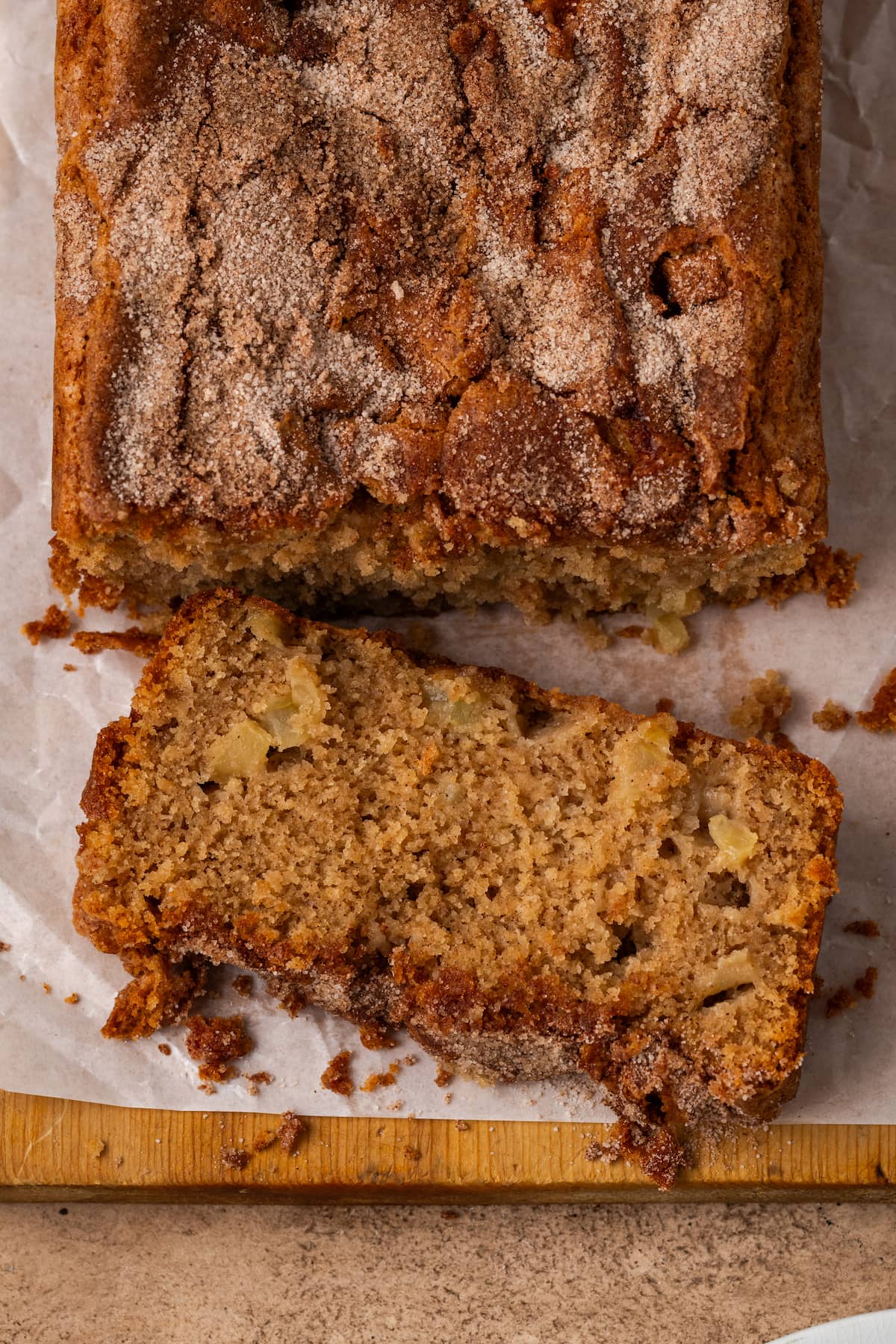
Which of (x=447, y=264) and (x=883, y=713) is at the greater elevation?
(x=447, y=264)

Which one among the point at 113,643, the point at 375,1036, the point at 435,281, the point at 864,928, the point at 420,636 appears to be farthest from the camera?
the point at 420,636

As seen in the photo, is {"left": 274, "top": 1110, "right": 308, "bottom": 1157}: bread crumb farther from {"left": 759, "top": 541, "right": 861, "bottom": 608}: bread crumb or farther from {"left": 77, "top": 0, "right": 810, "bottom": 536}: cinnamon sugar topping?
{"left": 759, "top": 541, "right": 861, "bottom": 608}: bread crumb

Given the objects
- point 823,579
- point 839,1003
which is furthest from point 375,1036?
point 823,579

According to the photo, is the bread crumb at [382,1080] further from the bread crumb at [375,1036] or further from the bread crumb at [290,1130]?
the bread crumb at [290,1130]

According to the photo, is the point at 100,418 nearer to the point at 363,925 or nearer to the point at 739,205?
the point at 363,925

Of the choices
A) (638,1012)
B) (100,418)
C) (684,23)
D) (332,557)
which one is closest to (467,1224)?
(638,1012)

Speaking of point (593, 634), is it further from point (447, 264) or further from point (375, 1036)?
point (375, 1036)
